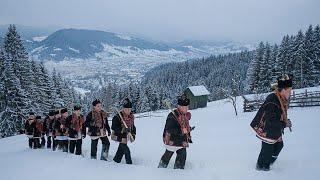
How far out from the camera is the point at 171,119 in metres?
8.73

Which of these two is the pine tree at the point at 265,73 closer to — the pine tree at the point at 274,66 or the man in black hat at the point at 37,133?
the pine tree at the point at 274,66

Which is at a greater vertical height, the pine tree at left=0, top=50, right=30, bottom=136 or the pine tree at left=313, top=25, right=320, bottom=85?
the pine tree at left=313, top=25, right=320, bottom=85

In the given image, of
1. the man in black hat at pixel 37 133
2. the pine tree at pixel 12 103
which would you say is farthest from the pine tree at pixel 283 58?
the man in black hat at pixel 37 133

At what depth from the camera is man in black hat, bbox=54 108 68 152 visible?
48.8ft

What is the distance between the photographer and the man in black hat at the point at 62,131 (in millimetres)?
14859

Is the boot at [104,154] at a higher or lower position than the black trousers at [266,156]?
Result: lower

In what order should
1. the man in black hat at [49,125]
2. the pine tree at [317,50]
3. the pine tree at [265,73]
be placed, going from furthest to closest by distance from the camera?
the pine tree at [265,73] → the pine tree at [317,50] → the man in black hat at [49,125]

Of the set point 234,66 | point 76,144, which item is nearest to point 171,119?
point 76,144

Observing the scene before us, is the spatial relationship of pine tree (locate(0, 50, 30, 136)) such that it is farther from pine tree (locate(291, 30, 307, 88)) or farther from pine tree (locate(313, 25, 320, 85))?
pine tree (locate(313, 25, 320, 85))

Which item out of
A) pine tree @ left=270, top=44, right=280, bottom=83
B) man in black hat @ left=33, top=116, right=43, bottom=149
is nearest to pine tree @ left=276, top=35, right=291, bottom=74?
pine tree @ left=270, top=44, right=280, bottom=83

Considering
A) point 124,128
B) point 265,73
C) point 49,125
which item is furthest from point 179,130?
point 265,73

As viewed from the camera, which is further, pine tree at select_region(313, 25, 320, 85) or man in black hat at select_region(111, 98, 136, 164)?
pine tree at select_region(313, 25, 320, 85)

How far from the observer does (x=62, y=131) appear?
1500 cm

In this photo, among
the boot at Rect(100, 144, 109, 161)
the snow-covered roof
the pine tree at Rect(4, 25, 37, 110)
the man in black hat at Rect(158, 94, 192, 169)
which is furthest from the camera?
the snow-covered roof
